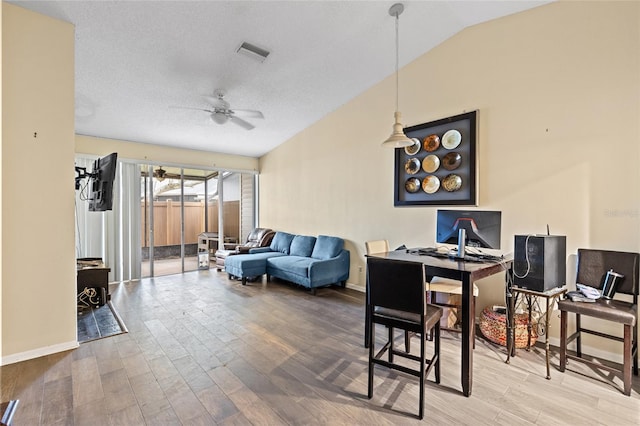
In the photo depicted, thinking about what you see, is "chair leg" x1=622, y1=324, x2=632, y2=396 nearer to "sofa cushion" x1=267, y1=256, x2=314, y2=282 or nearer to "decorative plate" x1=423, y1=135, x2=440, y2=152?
"decorative plate" x1=423, y1=135, x2=440, y2=152

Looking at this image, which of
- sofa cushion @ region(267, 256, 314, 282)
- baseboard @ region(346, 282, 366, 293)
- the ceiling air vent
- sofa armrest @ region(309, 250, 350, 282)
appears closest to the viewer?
the ceiling air vent

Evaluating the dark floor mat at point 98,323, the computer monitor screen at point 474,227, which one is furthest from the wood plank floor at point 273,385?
the computer monitor screen at point 474,227

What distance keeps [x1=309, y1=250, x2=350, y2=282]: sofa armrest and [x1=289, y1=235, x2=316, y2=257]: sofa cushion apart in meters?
→ 0.71

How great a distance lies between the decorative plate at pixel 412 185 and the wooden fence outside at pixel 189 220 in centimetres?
478

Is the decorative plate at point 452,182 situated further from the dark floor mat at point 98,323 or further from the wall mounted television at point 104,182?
the dark floor mat at point 98,323

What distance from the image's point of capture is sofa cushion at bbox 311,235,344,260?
4.99 m

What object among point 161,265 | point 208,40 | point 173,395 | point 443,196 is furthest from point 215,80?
point 161,265

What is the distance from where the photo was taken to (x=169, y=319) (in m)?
3.56

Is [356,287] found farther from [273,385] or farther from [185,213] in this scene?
[185,213]

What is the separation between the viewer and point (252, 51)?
11.1 ft

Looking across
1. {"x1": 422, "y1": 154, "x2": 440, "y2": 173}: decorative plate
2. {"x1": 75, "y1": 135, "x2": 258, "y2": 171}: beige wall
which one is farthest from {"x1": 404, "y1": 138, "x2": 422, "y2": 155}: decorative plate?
{"x1": 75, "y1": 135, "x2": 258, "y2": 171}: beige wall

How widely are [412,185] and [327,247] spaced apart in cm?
182

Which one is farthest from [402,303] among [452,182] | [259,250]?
[259,250]

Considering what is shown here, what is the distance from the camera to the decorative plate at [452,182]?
11.7 feet
